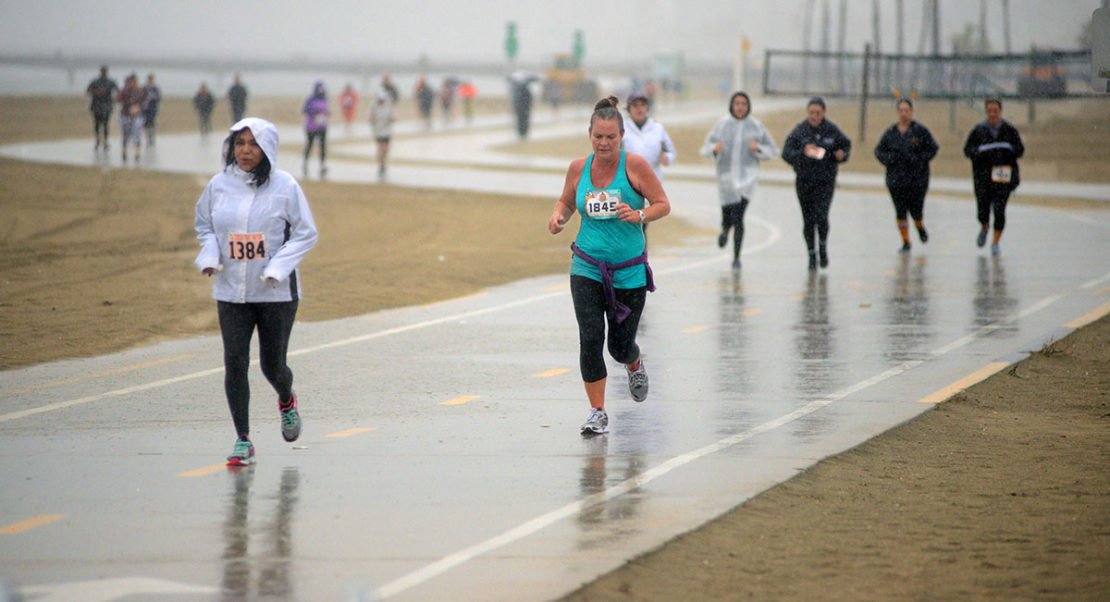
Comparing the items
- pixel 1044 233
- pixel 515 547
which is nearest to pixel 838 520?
pixel 515 547

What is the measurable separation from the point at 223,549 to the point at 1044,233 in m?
17.6

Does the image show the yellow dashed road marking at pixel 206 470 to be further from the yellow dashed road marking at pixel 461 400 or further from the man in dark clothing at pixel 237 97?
the man in dark clothing at pixel 237 97

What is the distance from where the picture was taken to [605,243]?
8141mm

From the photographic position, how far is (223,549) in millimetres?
5867

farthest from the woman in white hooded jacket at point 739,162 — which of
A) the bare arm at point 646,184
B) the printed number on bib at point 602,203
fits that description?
the printed number on bib at point 602,203

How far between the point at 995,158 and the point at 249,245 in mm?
12791

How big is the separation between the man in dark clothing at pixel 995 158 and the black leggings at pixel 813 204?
2742 millimetres

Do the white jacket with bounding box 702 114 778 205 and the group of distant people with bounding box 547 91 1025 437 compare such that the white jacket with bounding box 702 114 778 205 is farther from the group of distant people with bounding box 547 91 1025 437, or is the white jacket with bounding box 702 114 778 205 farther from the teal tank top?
the teal tank top

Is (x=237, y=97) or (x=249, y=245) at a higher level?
(x=237, y=97)

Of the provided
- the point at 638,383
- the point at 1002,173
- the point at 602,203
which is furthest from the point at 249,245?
the point at 1002,173

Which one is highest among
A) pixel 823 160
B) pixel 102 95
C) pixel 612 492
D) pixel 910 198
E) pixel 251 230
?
pixel 102 95

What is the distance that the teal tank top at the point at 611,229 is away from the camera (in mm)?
8117

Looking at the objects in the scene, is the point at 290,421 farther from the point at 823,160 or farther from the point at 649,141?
the point at 823,160

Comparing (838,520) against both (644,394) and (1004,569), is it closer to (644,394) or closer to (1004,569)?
(1004,569)
